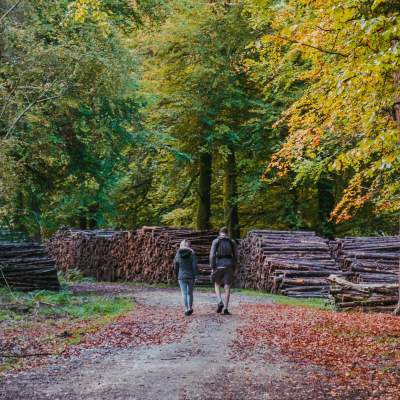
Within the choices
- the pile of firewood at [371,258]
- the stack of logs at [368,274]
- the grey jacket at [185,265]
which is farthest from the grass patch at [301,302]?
the grey jacket at [185,265]

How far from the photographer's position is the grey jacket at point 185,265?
13336 millimetres

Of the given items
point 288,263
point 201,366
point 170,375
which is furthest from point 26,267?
point 170,375

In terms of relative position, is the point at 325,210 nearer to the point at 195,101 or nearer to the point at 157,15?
the point at 195,101

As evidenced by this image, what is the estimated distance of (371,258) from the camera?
1834 centimetres

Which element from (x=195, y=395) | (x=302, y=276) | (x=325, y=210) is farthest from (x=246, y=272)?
(x=195, y=395)

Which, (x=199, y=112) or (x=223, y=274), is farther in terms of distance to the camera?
(x=199, y=112)

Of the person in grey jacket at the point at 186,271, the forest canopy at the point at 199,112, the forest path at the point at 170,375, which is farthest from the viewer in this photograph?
the person in grey jacket at the point at 186,271

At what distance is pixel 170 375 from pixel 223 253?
6.43 meters

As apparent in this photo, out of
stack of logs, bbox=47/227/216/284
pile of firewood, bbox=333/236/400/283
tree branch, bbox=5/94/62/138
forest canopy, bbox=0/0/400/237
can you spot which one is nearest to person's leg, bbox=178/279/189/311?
forest canopy, bbox=0/0/400/237

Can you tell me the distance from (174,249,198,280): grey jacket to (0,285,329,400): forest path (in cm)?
371

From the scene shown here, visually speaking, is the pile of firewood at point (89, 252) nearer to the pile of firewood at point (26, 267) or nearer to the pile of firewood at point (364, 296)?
the pile of firewood at point (26, 267)

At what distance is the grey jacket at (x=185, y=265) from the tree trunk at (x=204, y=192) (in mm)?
13119

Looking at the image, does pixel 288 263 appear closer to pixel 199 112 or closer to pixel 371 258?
pixel 371 258

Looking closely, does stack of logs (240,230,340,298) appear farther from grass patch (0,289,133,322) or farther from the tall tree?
grass patch (0,289,133,322)
